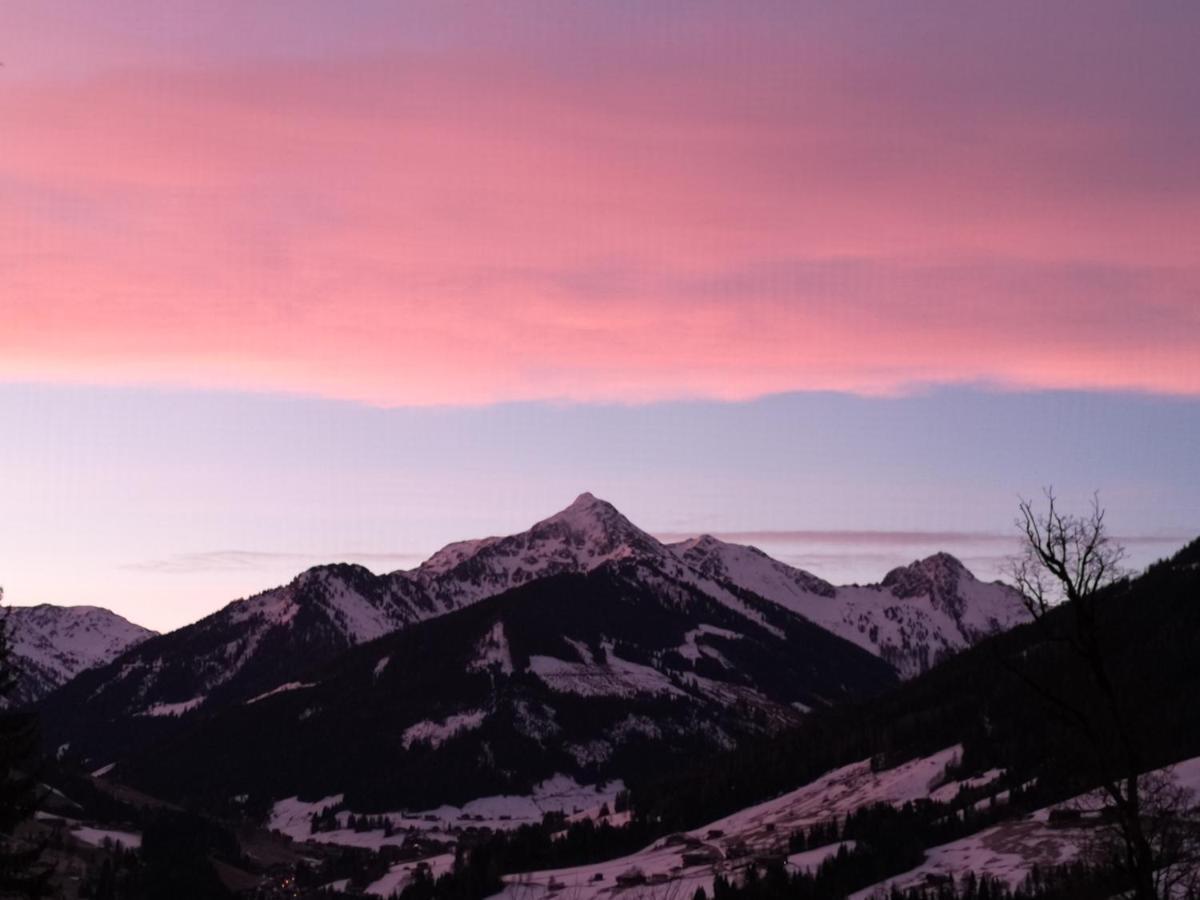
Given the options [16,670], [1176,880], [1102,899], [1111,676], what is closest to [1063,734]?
[1111,676]

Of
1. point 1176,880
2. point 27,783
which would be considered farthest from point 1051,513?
point 27,783

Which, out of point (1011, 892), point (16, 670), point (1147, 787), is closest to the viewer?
point (1147, 787)

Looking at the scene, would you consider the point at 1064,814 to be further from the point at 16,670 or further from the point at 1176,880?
the point at 16,670

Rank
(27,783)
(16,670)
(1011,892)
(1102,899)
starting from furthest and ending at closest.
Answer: (1011,892), (16,670), (27,783), (1102,899)

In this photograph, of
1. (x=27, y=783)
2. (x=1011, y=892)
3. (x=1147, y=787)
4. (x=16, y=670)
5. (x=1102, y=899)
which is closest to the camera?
(x=1147, y=787)

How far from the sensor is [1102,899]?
1906 inches

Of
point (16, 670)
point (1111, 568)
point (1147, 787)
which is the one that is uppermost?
point (16, 670)

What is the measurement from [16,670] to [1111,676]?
5214 centimetres

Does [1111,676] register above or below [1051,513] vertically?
below

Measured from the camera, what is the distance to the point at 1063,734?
140 feet

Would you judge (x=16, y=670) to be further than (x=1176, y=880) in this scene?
Yes

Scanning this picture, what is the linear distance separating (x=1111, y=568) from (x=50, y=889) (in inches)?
1972

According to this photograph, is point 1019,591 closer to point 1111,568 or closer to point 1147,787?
point 1111,568

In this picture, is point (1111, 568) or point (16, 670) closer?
point (1111, 568)
